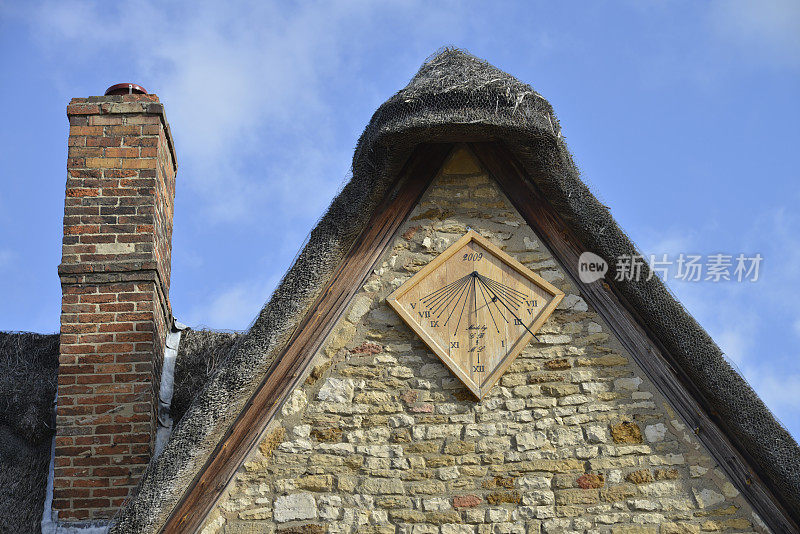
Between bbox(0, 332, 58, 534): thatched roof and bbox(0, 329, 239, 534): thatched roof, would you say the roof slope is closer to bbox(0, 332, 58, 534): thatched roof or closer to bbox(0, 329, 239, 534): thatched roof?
bbox(0, 329, 239, 534): thatched roof

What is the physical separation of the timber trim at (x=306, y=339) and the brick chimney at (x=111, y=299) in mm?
988

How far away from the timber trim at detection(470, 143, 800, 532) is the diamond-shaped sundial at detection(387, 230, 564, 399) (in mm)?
253

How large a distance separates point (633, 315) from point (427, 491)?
155 cm

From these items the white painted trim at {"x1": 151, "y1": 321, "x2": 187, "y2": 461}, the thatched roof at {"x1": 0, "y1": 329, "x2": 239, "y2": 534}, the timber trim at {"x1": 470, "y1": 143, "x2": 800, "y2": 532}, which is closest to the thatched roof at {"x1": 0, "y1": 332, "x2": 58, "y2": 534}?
the thatched roof at {"x1": 0, "y1": 329, "x2": 239, "y2": 534}

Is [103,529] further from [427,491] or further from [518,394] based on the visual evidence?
[518,394]

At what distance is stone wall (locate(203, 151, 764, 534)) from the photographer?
5.17 m

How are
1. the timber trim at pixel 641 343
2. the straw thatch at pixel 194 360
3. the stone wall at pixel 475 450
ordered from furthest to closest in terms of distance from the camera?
the straw thatch at pixel 194 360 < the timber trim at pixel 641 343 < the stone wall at pixel 475 450

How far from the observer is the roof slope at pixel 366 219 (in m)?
5.20

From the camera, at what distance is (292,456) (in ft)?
17.3

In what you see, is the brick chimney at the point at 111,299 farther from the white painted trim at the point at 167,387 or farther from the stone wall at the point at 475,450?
the stone wall at the point at 475,450

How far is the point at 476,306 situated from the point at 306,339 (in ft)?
3.19

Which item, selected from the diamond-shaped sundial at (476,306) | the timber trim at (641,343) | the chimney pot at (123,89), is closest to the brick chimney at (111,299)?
the chimney pot at (123,89)

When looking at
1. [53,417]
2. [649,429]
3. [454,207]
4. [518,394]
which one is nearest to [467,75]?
[454,207]

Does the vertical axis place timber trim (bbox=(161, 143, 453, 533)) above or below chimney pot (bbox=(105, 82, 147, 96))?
below
